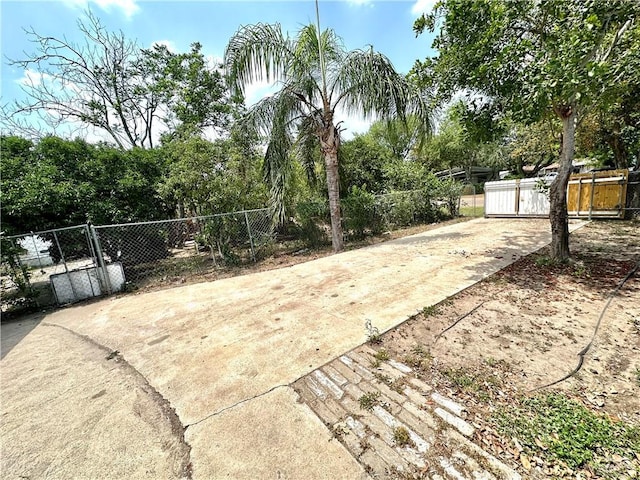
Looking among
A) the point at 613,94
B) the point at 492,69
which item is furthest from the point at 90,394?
the point at 613,94

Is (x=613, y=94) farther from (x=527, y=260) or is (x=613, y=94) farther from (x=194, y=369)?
(x=194, y=369)

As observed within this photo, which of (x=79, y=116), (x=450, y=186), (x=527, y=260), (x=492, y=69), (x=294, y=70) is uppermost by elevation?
(x=79, y=116)

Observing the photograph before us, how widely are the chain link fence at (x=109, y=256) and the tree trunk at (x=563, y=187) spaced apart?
5867mm

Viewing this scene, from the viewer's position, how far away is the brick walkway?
4.74 feet

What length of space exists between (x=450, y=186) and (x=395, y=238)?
470 centimetres

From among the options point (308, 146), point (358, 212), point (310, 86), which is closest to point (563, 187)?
point (358, 212)

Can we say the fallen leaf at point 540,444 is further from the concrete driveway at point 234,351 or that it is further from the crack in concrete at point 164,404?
the crack in concrete at point 164,404

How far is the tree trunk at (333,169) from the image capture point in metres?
7.01

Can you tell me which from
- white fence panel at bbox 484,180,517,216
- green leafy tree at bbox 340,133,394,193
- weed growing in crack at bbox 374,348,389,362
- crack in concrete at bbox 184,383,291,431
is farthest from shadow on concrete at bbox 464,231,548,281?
green leafy tree at bbox 340,133,394,193

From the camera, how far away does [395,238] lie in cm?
867

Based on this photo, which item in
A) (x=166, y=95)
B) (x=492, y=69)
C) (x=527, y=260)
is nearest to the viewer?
(x=492, y=69)

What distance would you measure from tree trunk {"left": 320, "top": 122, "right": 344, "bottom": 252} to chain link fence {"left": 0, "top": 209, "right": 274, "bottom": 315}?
5.85 feet

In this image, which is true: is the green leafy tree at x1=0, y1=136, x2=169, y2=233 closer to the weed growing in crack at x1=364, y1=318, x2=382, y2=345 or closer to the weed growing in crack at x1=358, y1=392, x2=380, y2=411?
the weed growing in crack at x1=364, y1=318, x2=382, y2=345

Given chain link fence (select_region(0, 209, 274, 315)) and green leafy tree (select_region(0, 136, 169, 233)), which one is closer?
chain link fence (select_region(0, 209, 274, 315))
